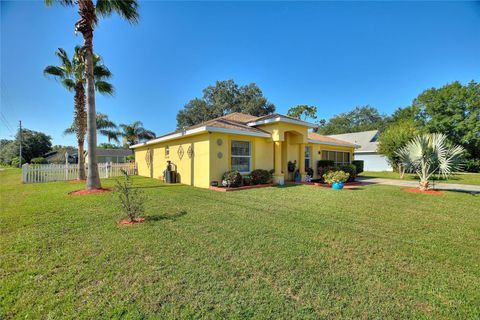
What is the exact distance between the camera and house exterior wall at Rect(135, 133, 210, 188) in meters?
10.6

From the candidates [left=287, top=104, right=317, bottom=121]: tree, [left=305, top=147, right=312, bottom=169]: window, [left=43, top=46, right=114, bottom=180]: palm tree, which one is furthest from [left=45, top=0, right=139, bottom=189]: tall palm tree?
[left=287, top=104, right=317, bottom=121]: tree

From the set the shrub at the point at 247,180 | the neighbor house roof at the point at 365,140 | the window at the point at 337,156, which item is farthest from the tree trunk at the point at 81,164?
the neighbor house roof at the point at 365,140

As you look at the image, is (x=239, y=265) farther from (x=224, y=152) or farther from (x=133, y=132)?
(x=133, y=132)

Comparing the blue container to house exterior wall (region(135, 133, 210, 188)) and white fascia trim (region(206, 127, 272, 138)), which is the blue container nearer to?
white fascia trim (region(206, 127, 272, 138))

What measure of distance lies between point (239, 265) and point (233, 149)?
27.8ft

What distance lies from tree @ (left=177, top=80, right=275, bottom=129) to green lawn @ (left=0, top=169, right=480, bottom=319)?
31.3 meters

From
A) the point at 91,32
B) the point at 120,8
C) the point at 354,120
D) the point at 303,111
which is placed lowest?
the point at 91,32

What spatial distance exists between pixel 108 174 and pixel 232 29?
14.5 m

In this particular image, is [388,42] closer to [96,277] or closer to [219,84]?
[96,277]

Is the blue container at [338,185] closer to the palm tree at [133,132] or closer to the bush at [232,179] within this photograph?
Result: the bush at [232,179]

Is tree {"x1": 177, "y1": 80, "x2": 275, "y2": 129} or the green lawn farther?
tree {"x1": 177, "y1": 80, "x2": 275, "y2": 129}

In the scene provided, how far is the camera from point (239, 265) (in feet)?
10.3

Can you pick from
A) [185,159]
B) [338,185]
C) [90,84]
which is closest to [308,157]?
[338,185]

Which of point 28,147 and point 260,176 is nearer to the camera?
point 260,176
